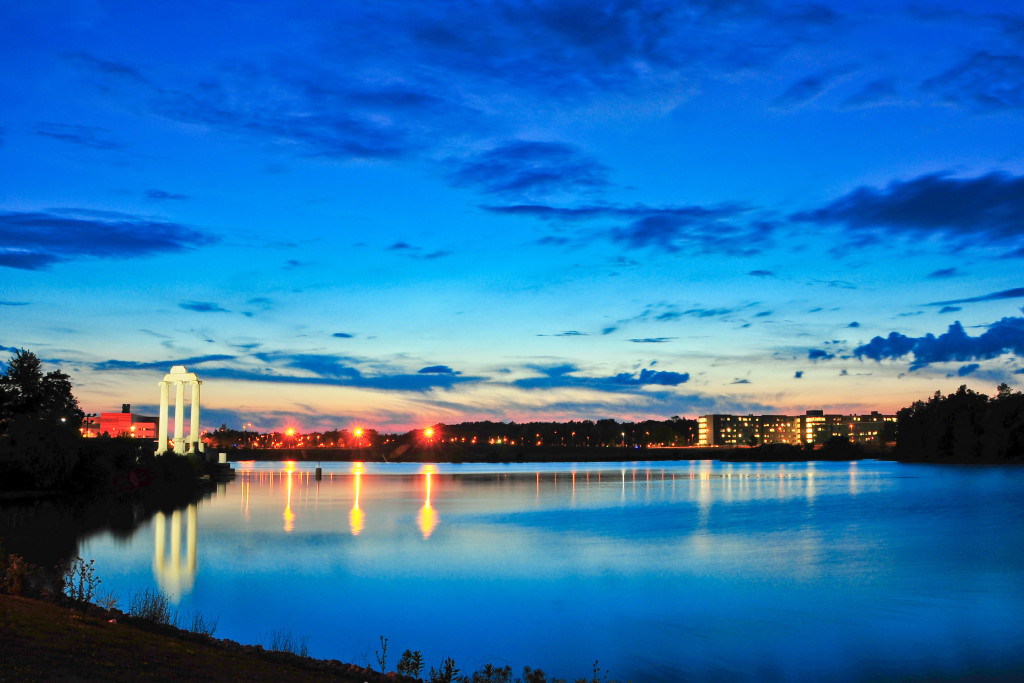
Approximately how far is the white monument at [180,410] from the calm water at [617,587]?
40.7m

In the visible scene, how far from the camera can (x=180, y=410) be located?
103375mm

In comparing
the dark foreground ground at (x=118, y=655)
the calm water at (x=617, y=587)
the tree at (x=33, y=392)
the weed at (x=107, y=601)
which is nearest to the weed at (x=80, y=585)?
the weed at (x=107, y=601)

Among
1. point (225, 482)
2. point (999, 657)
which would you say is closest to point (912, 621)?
point (999, 657)

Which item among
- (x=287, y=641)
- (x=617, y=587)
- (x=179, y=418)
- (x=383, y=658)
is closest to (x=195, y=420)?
(x=179, y=418)

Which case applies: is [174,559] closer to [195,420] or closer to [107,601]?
[107,601]

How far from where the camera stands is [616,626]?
2473 centimetres

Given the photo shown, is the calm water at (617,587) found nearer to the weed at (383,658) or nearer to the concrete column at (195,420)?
the weed at (383,658)

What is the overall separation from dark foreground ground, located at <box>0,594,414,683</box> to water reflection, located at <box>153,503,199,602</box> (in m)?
13.1

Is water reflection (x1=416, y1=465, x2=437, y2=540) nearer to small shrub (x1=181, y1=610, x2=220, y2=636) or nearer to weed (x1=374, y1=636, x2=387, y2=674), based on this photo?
small shrub (x1=181, y1=610, x2=220, y2=636)

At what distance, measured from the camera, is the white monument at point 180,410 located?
102 m

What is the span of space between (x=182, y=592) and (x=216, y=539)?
1702 cm

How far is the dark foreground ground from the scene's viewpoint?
11188mm

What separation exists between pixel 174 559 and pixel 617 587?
19565 millimetres

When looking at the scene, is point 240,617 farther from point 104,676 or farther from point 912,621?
point 912,621
